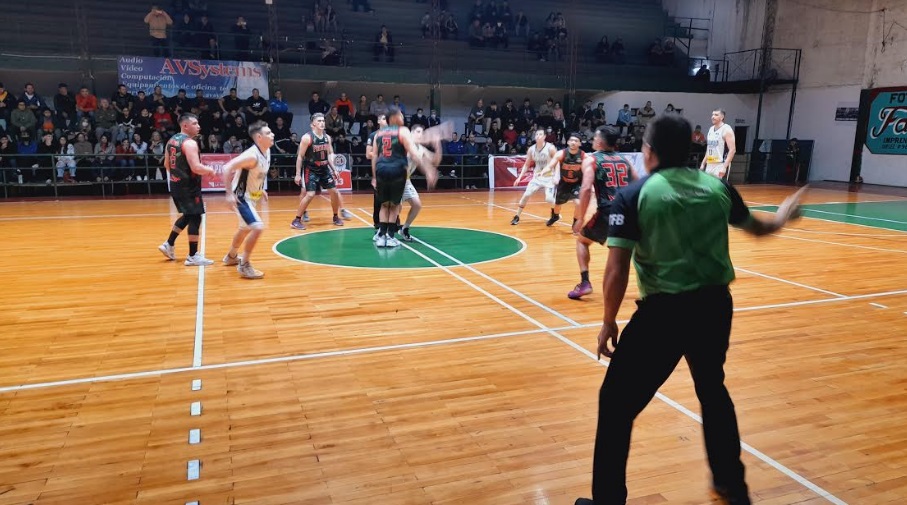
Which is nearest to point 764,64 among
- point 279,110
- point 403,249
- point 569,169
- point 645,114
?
point 645,114

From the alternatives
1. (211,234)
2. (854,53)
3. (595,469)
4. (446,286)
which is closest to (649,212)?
(595,469)

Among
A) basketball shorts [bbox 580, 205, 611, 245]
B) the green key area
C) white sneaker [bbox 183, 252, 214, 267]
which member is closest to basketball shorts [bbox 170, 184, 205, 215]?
white sneaker [bbox 183, 252, 214, 267]

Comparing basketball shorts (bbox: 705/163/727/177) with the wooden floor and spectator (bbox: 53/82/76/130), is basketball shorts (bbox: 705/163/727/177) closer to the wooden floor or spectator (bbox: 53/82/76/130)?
the wooden floor

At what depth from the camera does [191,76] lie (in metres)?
17.0

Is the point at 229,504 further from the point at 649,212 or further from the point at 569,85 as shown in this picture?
the point at 569,85

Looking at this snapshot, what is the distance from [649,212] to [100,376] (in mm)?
3874

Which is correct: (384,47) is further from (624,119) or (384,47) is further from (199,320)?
(199,320)

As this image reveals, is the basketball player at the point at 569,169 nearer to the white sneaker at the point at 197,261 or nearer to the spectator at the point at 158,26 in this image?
the white sneaker at the point at 197,261

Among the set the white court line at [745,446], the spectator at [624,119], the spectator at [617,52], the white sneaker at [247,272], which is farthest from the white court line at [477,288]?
the spectator at [617,52]

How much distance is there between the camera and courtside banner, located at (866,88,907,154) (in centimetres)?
2066

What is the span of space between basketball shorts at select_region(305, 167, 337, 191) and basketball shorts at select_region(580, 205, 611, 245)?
6.22 metres

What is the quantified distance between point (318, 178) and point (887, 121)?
780 inches

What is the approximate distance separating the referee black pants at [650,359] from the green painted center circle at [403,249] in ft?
18.4

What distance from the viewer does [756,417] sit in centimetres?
382
